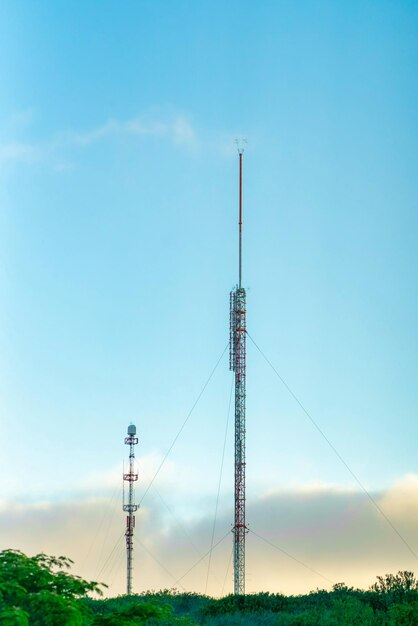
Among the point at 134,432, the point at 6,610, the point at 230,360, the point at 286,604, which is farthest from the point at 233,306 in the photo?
the point at 6,610

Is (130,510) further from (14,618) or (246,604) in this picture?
(14,618)

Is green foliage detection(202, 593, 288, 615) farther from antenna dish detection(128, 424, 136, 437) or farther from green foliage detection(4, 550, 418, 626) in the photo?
antenna dish detection(128, 424, 136, 437)

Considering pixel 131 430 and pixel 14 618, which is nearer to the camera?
pixel 14 618

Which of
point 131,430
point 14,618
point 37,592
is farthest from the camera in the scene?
point 131,430

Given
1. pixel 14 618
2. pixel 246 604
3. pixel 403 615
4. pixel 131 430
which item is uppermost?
pixel 131 430

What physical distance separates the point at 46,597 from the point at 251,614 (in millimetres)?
26205

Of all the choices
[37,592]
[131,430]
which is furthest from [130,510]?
[37,592]

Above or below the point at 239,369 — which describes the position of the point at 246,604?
below

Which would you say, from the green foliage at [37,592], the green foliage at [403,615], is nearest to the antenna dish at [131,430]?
the green foliage at [403,615]

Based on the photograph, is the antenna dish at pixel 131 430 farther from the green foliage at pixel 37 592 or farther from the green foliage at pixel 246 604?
the green foliage at pixel 37 592

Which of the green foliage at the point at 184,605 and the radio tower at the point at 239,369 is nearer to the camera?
the green foliage at the point at 184,605

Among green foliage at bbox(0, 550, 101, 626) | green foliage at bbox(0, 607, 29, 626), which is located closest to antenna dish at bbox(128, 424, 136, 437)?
green foliage at bbox(0, 550, 101, 626)

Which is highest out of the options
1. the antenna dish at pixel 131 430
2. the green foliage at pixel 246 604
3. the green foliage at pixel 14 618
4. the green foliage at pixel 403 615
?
the antenna dish at pixel 131 430

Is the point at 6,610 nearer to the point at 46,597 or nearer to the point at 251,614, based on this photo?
the point at 46,597
